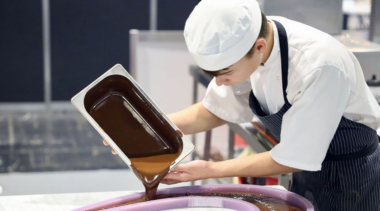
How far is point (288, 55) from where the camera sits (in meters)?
1.39

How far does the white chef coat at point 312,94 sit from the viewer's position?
129 cm

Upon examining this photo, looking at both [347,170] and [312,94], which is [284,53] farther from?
[347,170]

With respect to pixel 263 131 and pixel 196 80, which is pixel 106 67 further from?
pixel 263 131

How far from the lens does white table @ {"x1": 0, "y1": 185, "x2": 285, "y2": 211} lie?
141 centimetres

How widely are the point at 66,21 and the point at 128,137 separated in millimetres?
3780

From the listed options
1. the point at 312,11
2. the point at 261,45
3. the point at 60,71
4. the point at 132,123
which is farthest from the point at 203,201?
the point at 60,71

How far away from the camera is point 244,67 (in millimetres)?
1343

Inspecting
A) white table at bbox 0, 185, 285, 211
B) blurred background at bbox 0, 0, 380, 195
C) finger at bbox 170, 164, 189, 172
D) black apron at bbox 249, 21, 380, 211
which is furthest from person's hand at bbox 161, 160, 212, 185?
blurred background at bbox 0, 0, 380, 195

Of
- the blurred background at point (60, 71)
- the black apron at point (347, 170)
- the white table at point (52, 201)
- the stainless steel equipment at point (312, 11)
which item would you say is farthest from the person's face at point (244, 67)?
the blurred background at point (60, 71)

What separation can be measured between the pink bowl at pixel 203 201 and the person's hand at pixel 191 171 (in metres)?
0.04

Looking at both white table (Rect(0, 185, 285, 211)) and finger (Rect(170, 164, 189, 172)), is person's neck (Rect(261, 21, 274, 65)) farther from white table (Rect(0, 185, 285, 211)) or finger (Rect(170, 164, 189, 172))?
white table (Rect(0, 185, 285, 211))

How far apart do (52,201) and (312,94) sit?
0.80m

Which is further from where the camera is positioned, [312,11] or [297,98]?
[312,11]

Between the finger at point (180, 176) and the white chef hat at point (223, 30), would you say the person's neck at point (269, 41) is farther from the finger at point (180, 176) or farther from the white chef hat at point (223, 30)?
the finger at point (180, 176)
